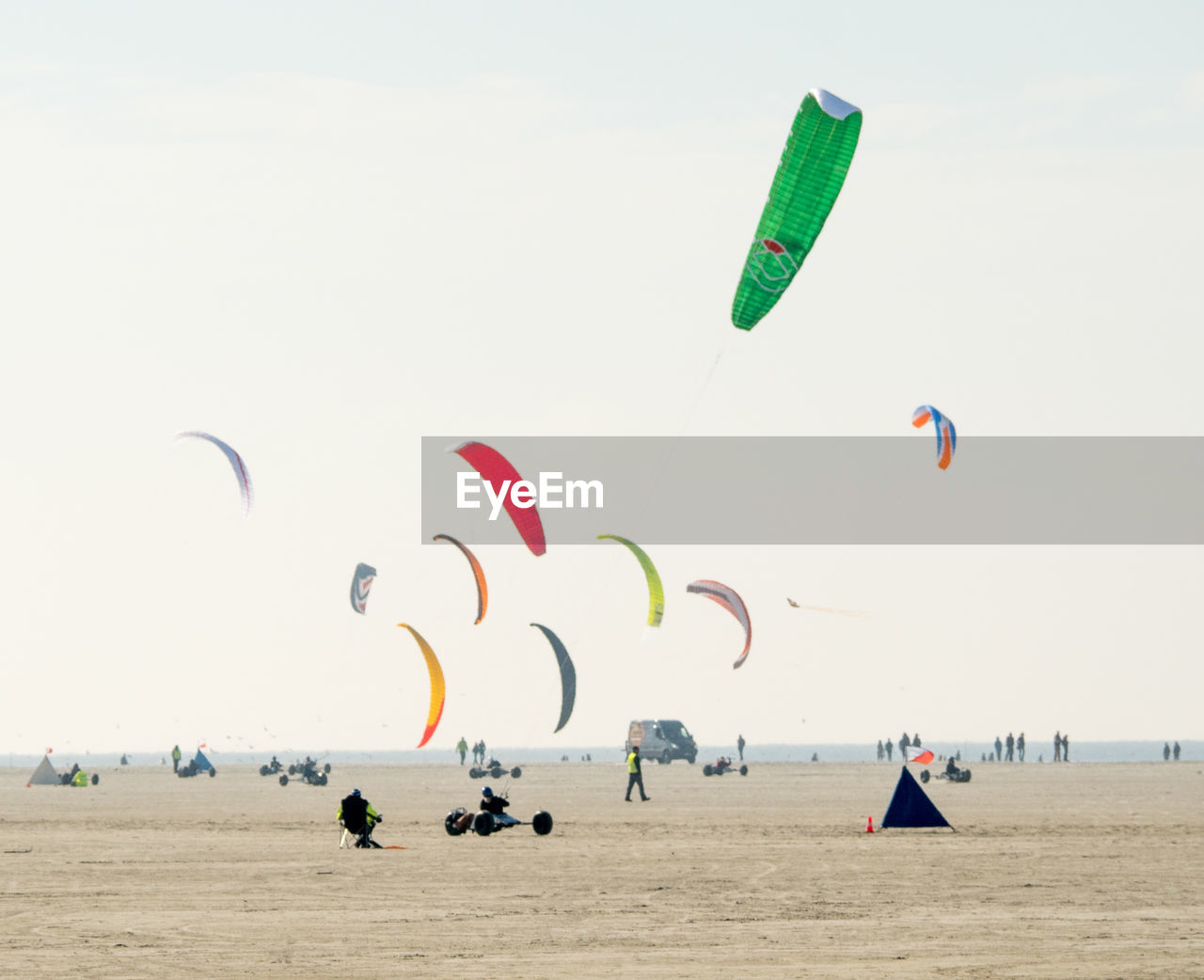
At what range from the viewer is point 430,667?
38688mm

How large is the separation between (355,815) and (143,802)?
21.8m

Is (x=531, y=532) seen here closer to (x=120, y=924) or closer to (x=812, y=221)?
(x=812, y=221)

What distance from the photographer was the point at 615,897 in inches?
792

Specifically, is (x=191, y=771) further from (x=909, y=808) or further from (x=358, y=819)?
(x=358, y=819)

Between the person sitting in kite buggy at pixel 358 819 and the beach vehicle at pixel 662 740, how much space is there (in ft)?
175

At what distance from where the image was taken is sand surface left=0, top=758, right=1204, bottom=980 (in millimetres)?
15164

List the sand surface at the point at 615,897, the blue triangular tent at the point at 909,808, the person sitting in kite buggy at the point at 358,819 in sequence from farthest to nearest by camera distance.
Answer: the blue triangular tent at the point at 909,808, the person sitting in kite buggy at the point at 358,819, the sand surface at the point at 615,897

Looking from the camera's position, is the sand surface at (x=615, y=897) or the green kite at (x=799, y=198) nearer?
the sand surface at (x=615, y=897)

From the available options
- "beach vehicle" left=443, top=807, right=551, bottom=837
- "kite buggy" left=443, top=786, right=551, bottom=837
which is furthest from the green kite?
"beach vehicle" left=443, top=807, right=551, bottom=837

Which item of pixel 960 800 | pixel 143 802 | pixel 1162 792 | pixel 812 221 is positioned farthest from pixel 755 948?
pixel 1162 792

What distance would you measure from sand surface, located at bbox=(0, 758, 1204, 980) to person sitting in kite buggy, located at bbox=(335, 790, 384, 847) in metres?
0.41

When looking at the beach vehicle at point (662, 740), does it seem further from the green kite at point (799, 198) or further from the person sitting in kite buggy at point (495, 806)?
the green kite at point (799, 198)

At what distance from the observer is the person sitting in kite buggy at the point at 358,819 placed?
27078 millimetres

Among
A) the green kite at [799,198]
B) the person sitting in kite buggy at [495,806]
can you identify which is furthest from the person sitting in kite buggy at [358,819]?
the green kite at [799,198]
